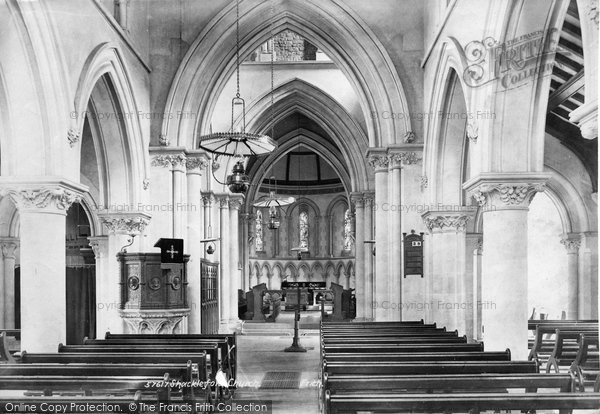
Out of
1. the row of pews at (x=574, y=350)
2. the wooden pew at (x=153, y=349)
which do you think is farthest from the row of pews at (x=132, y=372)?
the row of pews at (x=574, y=350)

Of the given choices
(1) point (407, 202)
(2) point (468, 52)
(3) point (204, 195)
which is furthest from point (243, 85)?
(2) point (468, 52)

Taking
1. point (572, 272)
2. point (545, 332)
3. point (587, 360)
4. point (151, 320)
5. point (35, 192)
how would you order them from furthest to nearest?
point (572, 272), point (151, 320), point (545, 332), point (587, 360), point (35, 192)

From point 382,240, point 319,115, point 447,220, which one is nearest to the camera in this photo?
point 447,220

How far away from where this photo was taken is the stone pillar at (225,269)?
65.1ft

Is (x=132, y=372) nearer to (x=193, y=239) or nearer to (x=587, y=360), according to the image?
(x=587, y=360)

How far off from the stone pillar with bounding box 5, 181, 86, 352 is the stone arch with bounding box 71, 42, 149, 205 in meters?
3.29

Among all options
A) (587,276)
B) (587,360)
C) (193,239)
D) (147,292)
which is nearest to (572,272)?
(587,276)

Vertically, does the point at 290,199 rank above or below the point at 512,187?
above

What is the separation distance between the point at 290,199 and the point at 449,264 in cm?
764

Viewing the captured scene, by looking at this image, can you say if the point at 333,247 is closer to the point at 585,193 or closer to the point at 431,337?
the point at 585,193

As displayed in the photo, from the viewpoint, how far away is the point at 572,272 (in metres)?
16.5

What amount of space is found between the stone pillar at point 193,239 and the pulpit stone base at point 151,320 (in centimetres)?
163

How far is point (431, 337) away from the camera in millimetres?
8914

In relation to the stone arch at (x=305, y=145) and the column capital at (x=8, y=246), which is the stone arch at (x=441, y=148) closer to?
the column capital at (x=8, y=246)
